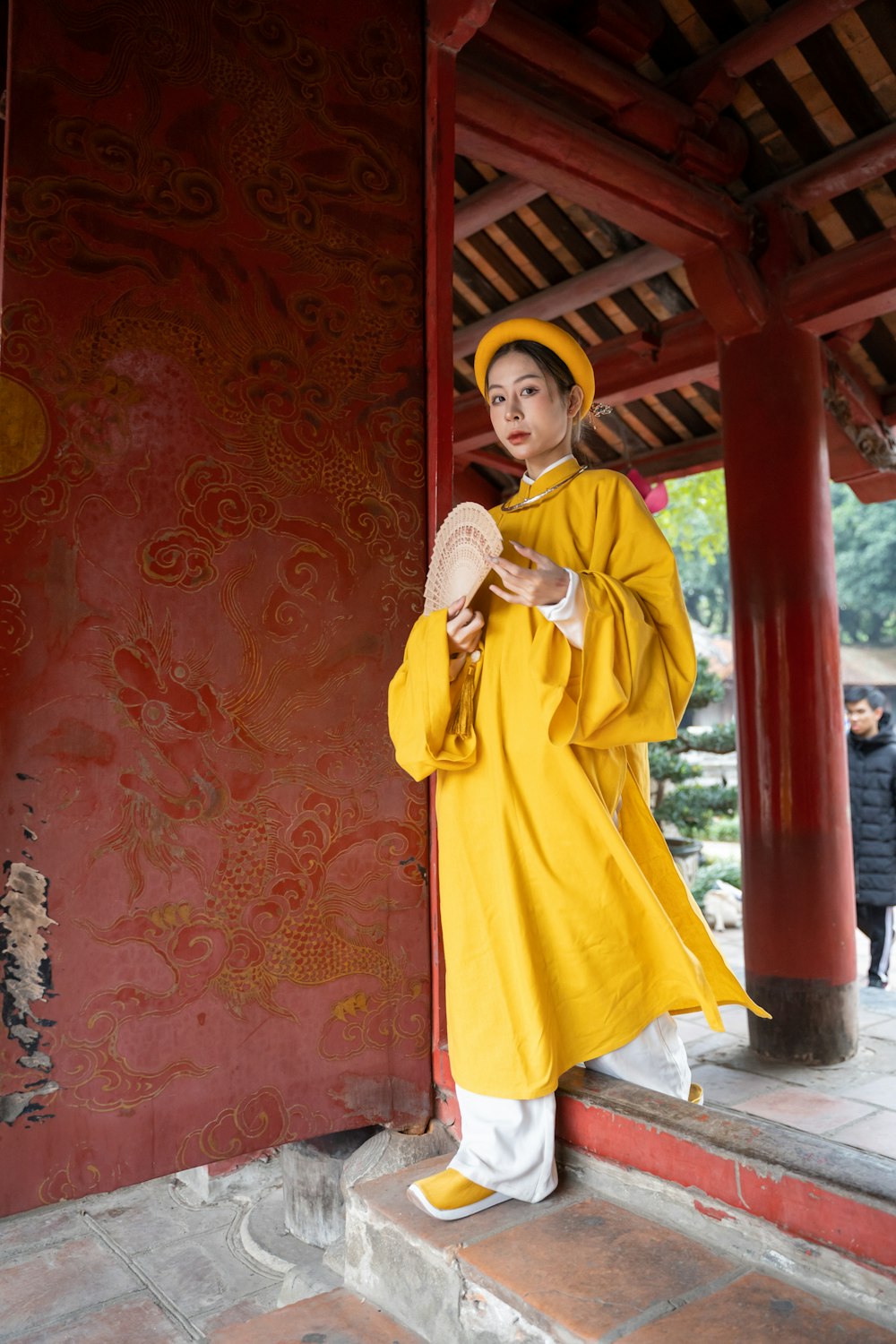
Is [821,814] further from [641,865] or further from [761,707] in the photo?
[641,865]

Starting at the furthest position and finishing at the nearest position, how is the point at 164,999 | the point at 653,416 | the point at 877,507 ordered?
1. the point at 877,507
2. the point at 653,416
3. the point at 164,999

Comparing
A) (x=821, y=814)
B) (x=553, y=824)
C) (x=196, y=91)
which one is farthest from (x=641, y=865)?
(x=821, y=814)

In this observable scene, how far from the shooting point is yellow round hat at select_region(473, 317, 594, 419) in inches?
80.4

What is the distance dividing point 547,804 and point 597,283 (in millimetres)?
3976

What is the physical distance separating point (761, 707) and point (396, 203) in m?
2.97

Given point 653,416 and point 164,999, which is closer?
point 164,999

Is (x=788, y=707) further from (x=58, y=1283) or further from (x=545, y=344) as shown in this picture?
(x=58, y=1283)

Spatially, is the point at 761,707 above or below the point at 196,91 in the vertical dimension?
below

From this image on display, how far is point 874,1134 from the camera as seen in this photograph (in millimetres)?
3541

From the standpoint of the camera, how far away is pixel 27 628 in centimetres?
198

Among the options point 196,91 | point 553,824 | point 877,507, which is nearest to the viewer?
point 553,824

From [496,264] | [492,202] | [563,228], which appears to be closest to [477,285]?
[496,264]

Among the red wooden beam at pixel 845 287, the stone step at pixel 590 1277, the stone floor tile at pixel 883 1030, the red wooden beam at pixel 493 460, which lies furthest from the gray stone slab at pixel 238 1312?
the red wooden beam at pixel 493 460

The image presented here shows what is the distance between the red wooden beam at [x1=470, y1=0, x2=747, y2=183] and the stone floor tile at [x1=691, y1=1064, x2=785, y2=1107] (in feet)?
12.4
